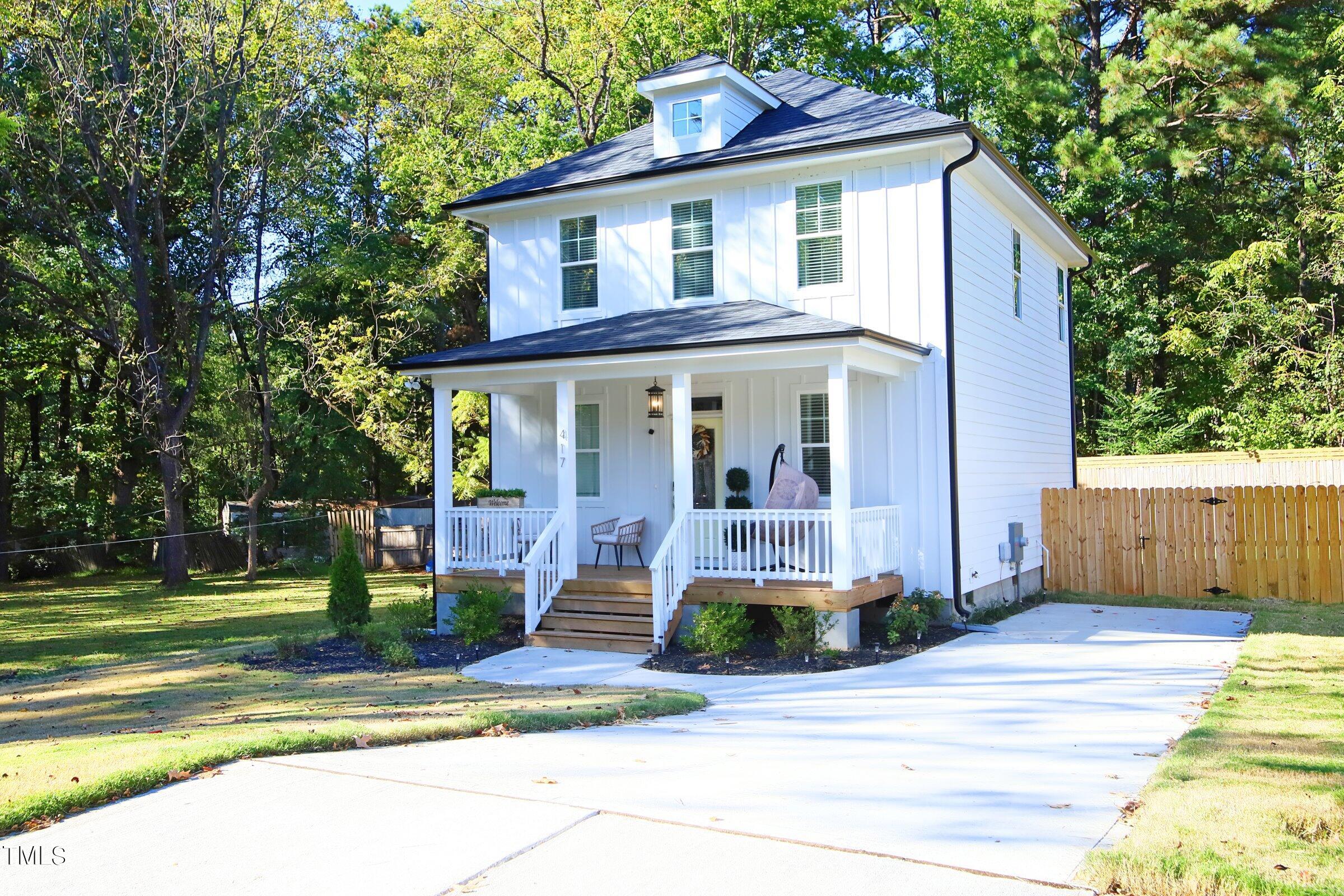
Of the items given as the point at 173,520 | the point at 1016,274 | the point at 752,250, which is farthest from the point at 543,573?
the point at 173,520

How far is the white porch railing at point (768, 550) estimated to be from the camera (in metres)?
11.7

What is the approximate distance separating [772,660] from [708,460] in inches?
152

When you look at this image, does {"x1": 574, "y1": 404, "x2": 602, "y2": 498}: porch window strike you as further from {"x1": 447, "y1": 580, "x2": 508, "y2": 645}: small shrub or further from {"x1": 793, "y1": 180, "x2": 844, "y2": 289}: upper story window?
{"x1": 793, "y1": 180, "x2": 844, "y2": 289}: upper story window

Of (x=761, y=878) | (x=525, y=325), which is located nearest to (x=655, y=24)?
(x=525, y=325)

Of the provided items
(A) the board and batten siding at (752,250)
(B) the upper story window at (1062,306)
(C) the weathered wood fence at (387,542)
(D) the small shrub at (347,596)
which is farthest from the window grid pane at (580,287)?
(C) the weathered wood fence at (387,542)

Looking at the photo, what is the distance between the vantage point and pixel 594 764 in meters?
6.16

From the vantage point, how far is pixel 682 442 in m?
12.2

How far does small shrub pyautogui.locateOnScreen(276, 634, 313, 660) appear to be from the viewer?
11.9 metres

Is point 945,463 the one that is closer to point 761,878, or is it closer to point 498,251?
point 498,251

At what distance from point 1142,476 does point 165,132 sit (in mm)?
21564

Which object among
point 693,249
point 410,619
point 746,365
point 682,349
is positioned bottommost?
point 410,619

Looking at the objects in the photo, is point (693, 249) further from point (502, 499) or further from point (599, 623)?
point (599, 623)

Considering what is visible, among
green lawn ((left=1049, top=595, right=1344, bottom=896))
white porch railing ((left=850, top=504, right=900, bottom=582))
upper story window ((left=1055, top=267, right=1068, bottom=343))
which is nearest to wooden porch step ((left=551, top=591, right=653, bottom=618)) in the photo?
white porch railing ((left=850, top=504, right=900, bottom=582))

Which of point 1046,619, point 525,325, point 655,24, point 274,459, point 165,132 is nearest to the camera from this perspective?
point 1046,619
